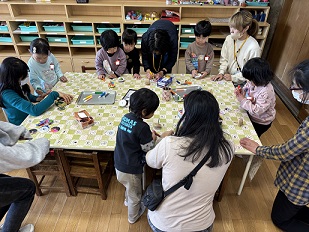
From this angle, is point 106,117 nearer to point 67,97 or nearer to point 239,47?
point 67,97

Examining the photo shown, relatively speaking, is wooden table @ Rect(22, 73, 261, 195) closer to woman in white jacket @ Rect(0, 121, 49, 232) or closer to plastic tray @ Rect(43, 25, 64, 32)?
woman in white jacket @ Rect(0, 121, 49, 232)

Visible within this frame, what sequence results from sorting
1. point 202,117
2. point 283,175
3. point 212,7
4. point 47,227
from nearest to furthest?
point 202,117 → point 283,175 → point 47,227 → point 212,7

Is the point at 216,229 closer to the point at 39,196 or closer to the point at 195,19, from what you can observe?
the point at 39,196

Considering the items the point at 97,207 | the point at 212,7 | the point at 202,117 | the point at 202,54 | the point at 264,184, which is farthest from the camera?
the point at 212,7

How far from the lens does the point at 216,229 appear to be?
183cm

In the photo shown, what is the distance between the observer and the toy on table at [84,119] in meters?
1.73

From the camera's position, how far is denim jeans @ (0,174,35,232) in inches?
54.5

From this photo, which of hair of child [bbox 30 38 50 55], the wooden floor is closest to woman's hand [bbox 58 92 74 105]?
hair of child [bbox 30 38 50 55]

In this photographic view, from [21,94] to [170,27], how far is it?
5.64ft

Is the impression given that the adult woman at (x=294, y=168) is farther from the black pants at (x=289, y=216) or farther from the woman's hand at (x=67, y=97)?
the woman's hand at (x=67, y=97)

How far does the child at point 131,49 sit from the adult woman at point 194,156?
141 centimetres

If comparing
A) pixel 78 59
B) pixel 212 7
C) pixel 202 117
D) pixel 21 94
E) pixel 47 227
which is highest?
pixel 212 7

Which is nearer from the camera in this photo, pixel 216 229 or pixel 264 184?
pixel 216 229

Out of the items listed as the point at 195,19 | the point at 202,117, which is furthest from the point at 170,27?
the point at 202,117
